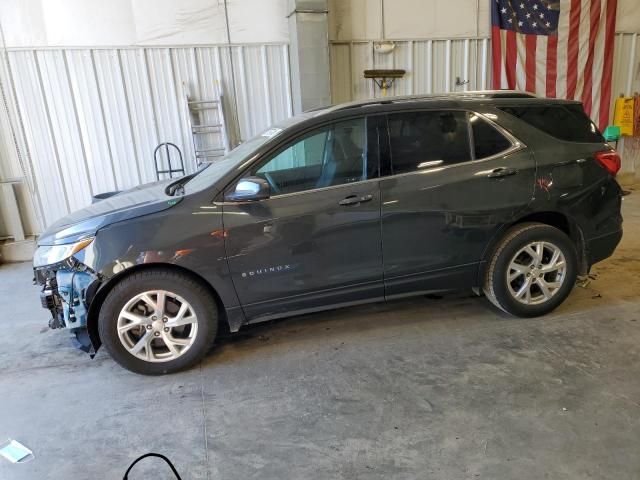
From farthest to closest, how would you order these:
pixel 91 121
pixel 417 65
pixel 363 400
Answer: pixel 417 65 < pixel 91 121 < pixel 363 400

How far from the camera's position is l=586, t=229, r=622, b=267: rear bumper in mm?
3578

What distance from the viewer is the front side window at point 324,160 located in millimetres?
3094

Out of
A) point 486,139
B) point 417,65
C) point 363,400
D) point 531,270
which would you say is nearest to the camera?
point 363,400

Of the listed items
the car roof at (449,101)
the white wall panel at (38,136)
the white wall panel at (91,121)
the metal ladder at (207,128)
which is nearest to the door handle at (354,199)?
the car roof at (449,101)

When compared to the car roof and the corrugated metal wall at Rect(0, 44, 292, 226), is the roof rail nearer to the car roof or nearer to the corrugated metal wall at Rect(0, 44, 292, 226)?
the car roof

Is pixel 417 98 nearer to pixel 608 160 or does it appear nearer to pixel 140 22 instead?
pixel 608 160

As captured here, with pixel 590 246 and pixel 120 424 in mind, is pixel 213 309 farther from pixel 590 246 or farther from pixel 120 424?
pixel 590 246

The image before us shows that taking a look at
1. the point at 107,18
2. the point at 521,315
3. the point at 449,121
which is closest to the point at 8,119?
the point at 107,18

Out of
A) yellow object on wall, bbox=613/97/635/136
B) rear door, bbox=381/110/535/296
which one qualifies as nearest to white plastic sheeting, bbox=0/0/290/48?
rear door, bbox=381/110/535/296

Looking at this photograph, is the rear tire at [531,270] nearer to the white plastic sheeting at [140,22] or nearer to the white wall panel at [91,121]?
the white plastic sheeting at [140,22]

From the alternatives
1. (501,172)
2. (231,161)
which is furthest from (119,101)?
(501,172)

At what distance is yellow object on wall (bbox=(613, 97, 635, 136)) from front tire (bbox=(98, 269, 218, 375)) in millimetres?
8047

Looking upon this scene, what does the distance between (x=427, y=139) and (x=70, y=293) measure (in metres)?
2.53

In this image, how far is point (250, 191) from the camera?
9.53 ft
